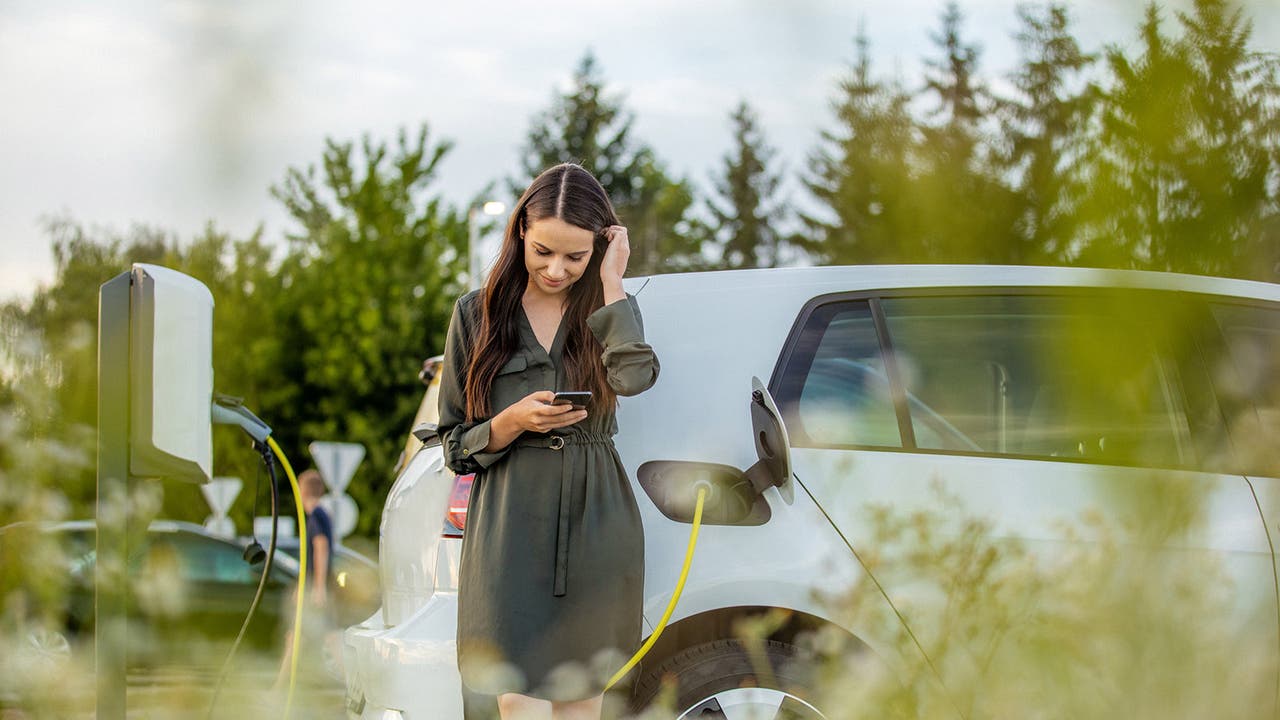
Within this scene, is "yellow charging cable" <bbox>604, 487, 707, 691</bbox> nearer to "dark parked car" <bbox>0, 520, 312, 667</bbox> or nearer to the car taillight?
the car taillight

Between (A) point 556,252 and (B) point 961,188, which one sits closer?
(B) point 961,188

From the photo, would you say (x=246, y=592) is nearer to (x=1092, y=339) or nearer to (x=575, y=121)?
(x=1092, y=339)

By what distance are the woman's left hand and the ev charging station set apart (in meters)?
0.83

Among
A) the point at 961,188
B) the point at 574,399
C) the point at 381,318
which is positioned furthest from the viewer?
the point at 381,318

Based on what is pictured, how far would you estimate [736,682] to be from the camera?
2.67m

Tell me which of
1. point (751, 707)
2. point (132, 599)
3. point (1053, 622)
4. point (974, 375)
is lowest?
point (751, 707)

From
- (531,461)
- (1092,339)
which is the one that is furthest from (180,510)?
(1092,339)

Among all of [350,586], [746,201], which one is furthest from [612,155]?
[350,586]

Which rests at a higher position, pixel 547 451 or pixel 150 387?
pixel 150 387

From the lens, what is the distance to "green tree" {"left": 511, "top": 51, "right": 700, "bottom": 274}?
4088cm

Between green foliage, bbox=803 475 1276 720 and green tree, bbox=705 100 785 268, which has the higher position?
green tree, bbox=705 100 785 268

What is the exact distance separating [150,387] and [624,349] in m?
0.92

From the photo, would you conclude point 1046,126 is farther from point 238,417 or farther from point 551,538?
point 238,417

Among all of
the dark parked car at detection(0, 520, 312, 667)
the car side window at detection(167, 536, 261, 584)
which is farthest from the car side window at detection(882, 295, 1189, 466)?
the car side window at detection(167, 536, 261, 584)
